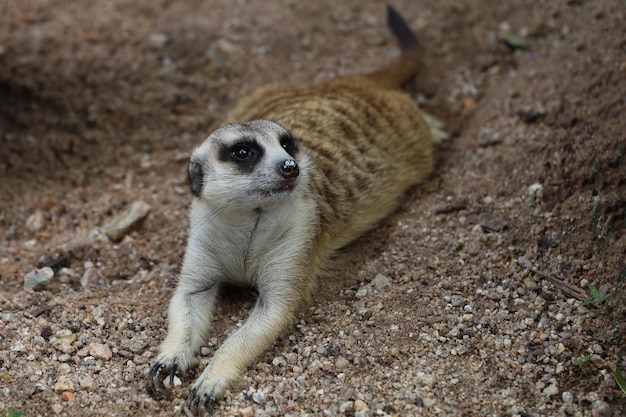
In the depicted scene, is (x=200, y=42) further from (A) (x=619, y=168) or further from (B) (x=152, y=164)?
(A) (x=619, y=168)

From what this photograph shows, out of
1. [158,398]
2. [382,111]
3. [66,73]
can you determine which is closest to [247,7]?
[66,73]

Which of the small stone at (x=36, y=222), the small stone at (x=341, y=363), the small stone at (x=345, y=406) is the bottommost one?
the small stone at (x=36, y=222)

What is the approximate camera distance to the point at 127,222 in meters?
3.39

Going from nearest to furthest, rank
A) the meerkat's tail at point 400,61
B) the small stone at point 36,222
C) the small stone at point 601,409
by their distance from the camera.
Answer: the small stone at point 601,409
the small stone at point 36,222
the meerkat's tail at point 400,61

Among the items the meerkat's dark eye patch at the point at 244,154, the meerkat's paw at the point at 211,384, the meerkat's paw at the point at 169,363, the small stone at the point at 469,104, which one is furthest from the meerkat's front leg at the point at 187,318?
the small stone at the point at 469,104

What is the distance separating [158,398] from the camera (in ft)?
8.02

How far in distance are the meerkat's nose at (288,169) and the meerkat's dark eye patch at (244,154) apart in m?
0.11

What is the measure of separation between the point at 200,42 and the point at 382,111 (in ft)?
4.93

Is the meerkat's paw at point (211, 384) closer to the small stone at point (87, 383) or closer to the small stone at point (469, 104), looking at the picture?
the small stone at point (87, 383)

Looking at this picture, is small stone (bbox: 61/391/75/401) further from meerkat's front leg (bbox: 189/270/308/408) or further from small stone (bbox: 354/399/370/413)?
small stone (bbox: 354/399/370/413)

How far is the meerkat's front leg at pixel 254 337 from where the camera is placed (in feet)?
8.00

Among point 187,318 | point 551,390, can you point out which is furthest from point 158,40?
point 551,390

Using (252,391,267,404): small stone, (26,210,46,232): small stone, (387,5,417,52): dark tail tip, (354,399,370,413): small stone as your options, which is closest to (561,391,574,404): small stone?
(354,399,370,413): small stone

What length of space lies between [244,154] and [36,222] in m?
1.55
